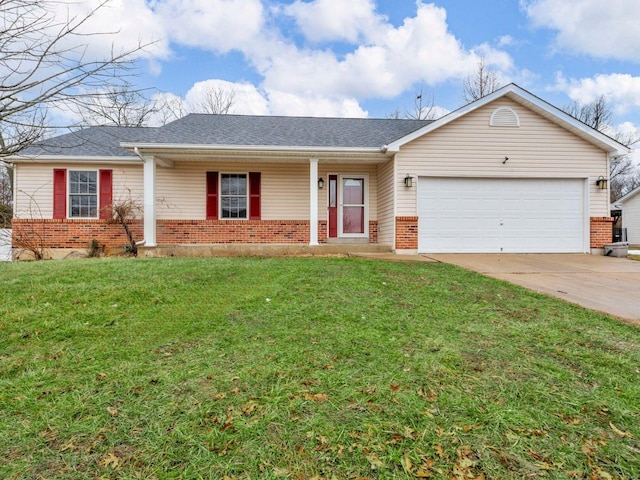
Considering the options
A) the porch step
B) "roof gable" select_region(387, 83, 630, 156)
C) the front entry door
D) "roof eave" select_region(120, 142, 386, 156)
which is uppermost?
"roof gable" select_region(387, 83, 630, 156)

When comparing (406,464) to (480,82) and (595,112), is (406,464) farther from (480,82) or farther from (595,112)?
(595,112)

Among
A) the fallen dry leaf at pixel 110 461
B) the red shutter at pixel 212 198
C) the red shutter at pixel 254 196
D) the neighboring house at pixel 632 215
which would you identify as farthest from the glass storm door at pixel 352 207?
the neighboring house at pixel 632 215

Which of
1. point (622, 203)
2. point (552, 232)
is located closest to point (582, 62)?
point (622, 203)

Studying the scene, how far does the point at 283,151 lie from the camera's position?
9266 millimetres

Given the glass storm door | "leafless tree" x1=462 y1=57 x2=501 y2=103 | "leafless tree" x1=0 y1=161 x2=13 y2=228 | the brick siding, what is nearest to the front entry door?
the glass storm door

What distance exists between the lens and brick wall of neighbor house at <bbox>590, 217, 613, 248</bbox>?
938 centimetres

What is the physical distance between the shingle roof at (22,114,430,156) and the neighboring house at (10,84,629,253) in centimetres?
9

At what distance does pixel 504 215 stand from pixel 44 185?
13.5 metres

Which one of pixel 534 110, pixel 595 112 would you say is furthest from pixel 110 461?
pixel 595 112

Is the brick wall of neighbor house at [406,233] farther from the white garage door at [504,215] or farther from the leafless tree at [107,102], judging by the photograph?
the leafless tree at [107,102]

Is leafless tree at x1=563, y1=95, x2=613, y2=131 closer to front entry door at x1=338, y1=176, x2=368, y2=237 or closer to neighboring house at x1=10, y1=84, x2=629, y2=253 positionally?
neighboring house at x1=10, y1=84, x2=629, y2=253

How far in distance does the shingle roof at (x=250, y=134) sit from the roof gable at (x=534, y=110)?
1154mm

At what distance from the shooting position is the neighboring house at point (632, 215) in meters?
20.7

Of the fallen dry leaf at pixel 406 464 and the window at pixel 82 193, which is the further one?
the window at pixel 82 193
